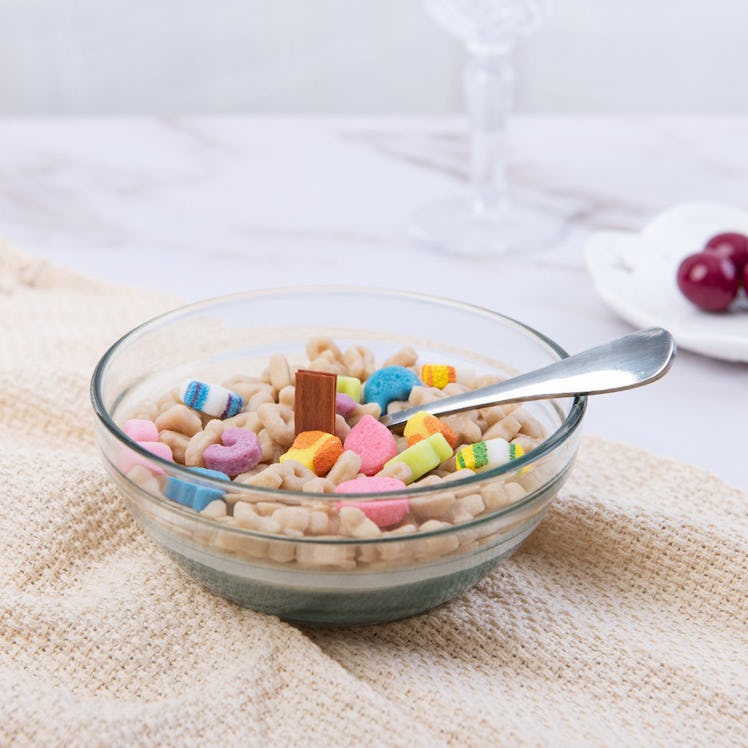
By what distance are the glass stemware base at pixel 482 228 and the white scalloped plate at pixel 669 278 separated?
8.3 inches

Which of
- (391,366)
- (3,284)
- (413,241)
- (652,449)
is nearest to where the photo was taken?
(391,366)

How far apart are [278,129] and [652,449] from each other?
1450 mm

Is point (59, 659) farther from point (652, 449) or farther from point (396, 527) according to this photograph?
point (652, 449)

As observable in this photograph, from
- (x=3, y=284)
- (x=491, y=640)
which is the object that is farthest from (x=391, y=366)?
(x=3, y=284)

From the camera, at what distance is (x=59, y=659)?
93 cm

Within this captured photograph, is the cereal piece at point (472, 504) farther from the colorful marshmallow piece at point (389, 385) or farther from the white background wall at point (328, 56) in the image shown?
the white background wall at point (328, 56)

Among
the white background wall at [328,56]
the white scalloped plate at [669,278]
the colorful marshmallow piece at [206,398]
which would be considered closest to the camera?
the colorful marshmallow piece at [206,398]

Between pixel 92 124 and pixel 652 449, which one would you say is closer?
pixel 652 449

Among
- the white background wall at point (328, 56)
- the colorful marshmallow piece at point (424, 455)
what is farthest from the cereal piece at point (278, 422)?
the white background wall at point (328, 56)

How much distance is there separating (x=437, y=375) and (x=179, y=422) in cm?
26

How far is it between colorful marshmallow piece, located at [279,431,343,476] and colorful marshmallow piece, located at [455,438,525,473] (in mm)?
105

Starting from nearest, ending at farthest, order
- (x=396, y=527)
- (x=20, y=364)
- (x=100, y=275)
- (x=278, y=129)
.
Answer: (x=396, y=527) < (x=20, y=364) < (x=100, y=275) < (x=278, y=129)

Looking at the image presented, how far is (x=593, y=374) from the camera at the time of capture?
0.99m

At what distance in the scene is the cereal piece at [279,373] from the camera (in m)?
1.11
